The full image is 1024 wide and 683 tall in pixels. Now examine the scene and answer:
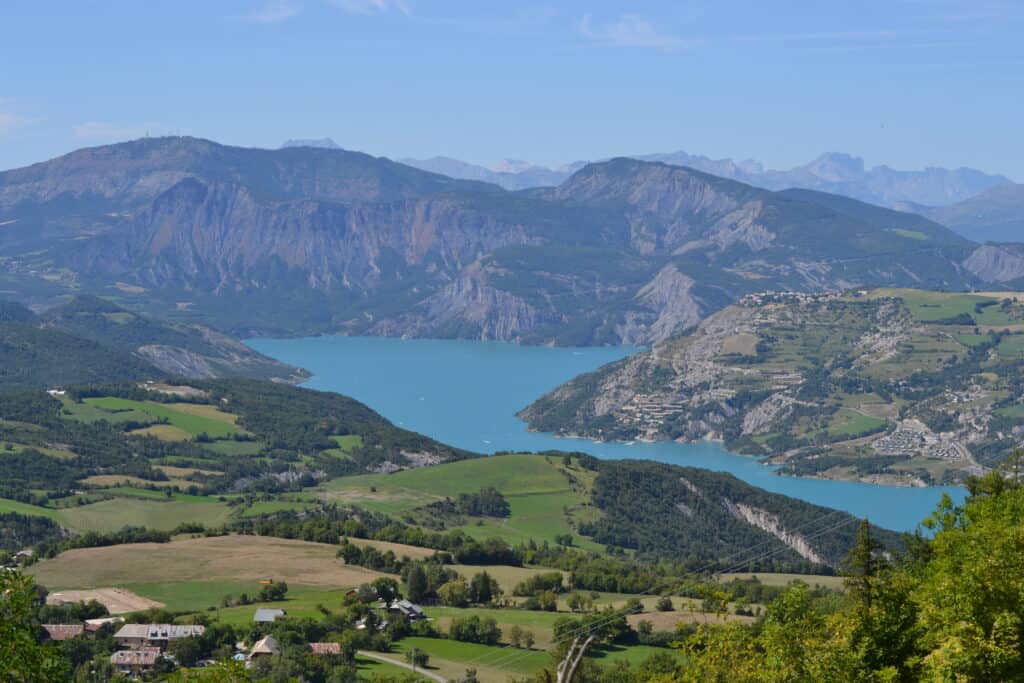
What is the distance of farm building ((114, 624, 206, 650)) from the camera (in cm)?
5600

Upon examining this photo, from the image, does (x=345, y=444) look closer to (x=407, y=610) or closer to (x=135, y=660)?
(x=407, y=610)

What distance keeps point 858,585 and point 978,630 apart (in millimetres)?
12813

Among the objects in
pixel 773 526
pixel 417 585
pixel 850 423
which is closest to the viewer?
pixel 417 585

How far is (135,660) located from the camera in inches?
2071

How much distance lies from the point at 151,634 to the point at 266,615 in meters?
5.97

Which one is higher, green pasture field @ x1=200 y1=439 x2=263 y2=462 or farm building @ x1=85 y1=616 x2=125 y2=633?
farm building @ x1=85 y1=616 x2=125 y2=633

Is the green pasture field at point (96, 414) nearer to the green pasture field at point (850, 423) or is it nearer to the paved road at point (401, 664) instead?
the green pasture field at point (850, 423)

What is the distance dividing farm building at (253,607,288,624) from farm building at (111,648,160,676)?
6.28 m

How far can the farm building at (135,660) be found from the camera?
5153cm

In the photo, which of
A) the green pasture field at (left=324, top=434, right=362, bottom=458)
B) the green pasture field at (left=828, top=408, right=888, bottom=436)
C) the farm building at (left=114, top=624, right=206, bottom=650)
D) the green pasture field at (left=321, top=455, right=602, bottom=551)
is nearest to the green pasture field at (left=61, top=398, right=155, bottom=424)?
the green pasture field at (left=324, top=434, right=362, bottom=458)

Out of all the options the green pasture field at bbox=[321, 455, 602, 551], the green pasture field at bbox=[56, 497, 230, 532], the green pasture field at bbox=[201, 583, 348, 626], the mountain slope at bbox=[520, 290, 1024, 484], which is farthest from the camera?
the mountain slope at bbox=[520, 290, 1024, 484]

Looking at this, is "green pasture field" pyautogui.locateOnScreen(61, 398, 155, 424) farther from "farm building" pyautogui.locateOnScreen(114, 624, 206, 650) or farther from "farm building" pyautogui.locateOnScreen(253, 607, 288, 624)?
"farm building" pyautogui.locateOnScreen(114, 624, 206, 650)

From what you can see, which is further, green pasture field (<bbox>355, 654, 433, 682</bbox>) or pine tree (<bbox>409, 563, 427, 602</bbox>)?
pine tree (<bbox>409, 563, 427, 602</bbox>)

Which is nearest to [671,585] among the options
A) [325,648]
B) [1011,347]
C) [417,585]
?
[417,585]
